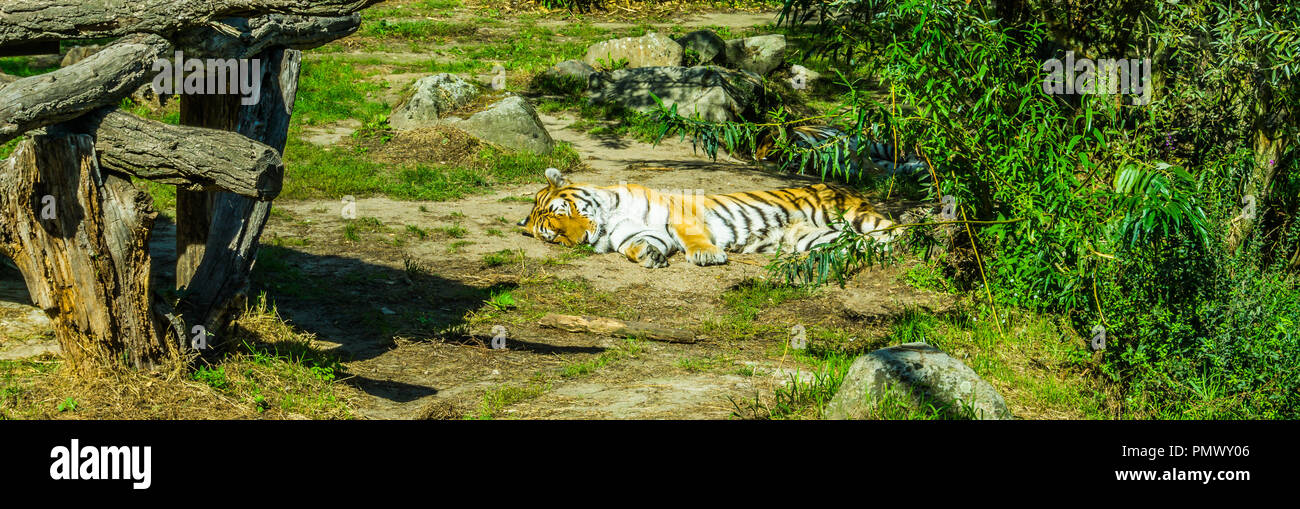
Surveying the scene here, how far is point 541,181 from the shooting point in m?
10.9

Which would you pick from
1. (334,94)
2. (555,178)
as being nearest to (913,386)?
(555,178)

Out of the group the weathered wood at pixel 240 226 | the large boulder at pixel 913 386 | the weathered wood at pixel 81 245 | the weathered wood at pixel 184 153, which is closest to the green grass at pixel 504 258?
the weathered wood at pixel 240 226

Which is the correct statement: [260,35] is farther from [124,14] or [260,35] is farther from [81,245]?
[81,245]

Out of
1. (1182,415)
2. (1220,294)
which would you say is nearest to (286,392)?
(1182,415)

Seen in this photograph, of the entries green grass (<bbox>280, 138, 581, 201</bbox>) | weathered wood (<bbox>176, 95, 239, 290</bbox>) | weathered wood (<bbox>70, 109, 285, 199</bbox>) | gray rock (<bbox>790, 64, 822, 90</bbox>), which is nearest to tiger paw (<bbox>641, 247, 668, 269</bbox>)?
green grass (<bbox>280, 138, 581, 201</bbox>)

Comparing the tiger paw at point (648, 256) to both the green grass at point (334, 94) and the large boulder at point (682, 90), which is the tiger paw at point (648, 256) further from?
the green grass at point (334, 94)

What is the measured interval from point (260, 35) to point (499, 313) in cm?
255

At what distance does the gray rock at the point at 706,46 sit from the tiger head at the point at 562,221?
7131 millimetres

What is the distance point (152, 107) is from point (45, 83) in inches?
318

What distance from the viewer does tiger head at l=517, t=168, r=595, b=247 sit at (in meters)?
8.87

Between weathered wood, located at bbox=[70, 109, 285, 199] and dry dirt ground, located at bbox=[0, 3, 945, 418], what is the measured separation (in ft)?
4.33

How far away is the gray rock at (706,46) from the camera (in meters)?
15.7

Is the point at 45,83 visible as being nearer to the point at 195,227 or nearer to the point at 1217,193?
the point at 195,227

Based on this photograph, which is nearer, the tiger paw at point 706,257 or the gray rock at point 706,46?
the tiger paw at point 706,257
